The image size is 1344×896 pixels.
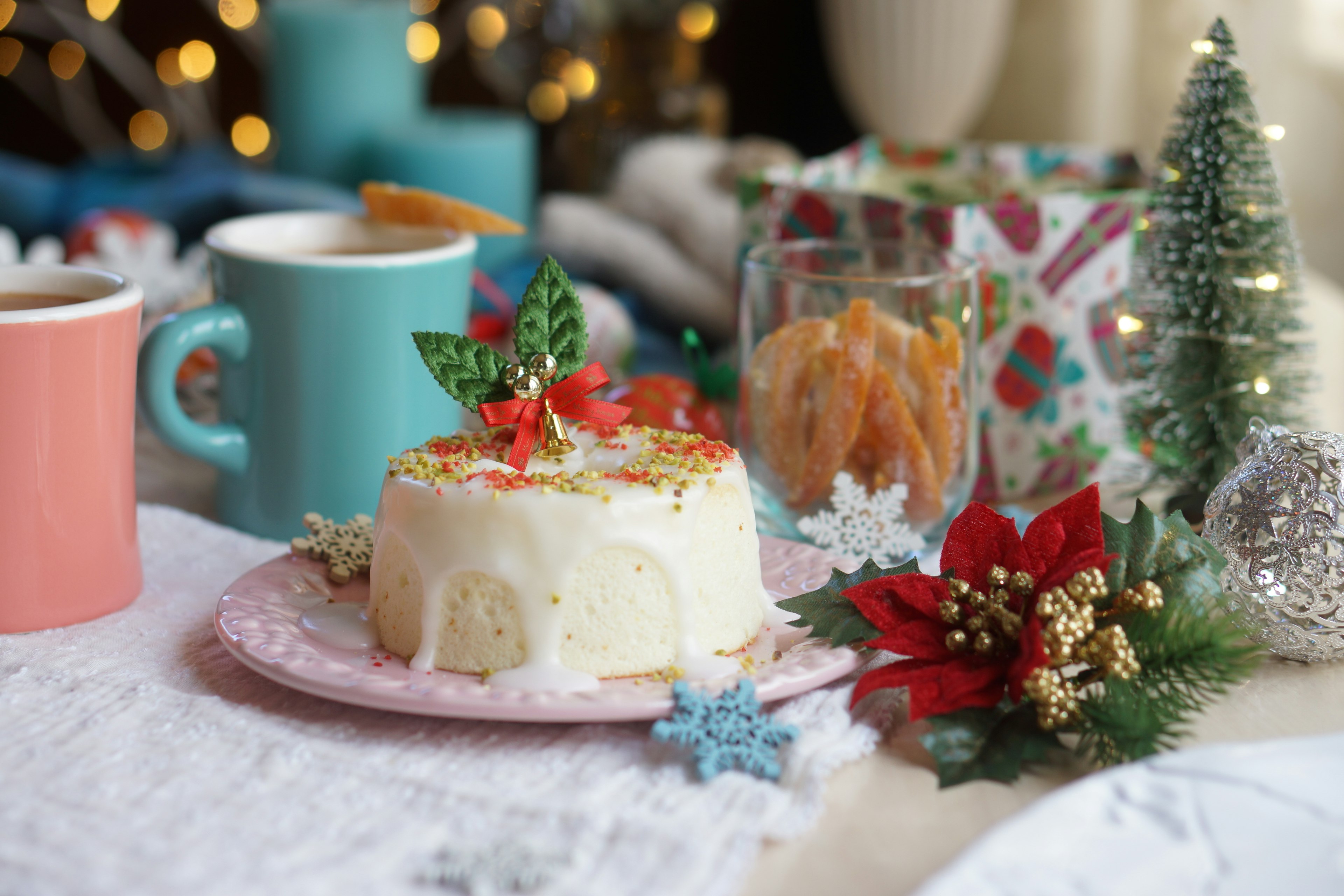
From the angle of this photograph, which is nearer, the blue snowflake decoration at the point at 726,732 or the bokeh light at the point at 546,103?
the blue snowflake decoration at the point at 726,732

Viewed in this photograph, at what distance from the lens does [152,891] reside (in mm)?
381

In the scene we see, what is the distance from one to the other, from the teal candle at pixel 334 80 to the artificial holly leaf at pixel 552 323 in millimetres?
915

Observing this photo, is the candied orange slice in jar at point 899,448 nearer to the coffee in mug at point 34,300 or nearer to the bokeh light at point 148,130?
the coffee in mug at point 34,300

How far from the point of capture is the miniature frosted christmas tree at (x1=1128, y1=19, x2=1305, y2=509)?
70 cm

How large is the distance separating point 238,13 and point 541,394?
1276mm

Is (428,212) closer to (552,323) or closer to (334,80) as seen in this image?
(552,323)

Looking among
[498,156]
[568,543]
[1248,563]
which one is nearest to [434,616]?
[568,543]

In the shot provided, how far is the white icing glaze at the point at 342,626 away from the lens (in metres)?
0.53

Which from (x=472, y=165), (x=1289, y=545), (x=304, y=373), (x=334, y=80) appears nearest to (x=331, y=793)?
(x=304, y=373)

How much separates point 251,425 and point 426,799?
350 millimetres

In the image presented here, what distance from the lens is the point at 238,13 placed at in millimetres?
1580

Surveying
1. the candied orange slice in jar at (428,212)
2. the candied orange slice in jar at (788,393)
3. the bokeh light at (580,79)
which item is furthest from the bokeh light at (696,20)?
the candied orange slice in jar at (788,393)

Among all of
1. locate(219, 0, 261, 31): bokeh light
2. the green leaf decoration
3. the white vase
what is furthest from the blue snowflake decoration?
locate(219, 0, 261, 31): bokeh light

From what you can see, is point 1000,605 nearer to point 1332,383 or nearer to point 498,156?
point 1332,383
